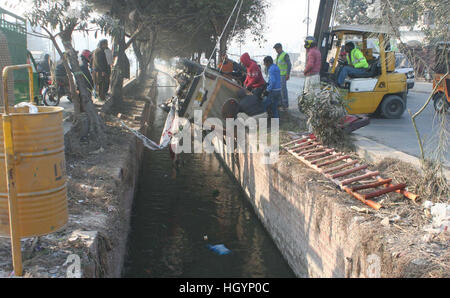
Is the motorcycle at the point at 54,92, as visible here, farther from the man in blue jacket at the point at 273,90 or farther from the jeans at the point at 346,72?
the jeans at the point at 346,72

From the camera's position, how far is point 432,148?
5.75 metres

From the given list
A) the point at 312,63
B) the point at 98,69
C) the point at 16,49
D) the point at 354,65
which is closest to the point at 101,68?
the point at 98,69

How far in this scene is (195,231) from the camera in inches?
344

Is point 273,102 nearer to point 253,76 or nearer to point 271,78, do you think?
point 271,78

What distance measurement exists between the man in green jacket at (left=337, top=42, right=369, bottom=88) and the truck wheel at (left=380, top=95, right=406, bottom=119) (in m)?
1.39

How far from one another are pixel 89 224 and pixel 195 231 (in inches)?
146

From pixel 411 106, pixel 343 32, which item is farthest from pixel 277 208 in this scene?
pixel 411 106

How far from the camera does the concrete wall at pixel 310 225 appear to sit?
15.2ft

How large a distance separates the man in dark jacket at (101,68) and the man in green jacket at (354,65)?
24.9 ft

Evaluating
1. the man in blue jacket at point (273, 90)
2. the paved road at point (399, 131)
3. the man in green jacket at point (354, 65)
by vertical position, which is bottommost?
the paved road at point (399, 131)

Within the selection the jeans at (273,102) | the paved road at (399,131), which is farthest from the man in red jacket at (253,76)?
the paved road at (399,131)

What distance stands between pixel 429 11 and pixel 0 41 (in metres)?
9.47

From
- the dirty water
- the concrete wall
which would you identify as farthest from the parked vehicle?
the concrete wall

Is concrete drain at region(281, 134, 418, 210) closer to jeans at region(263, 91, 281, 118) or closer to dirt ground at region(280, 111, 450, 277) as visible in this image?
dirt ground at region(280, 111, 450, 277)
